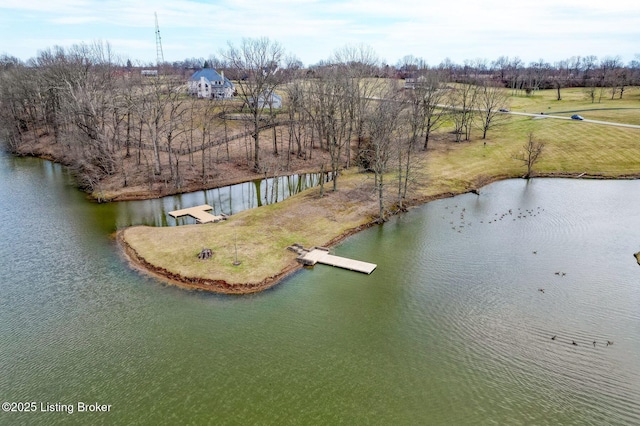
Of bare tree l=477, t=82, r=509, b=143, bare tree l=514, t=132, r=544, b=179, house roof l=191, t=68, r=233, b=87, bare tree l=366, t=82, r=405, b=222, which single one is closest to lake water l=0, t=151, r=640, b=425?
bare tree l=366, t=82, r=405, b=222

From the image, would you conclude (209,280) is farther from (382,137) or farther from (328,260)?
(382,137)

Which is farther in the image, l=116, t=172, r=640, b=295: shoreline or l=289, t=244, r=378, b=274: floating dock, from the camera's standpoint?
l=289, t=244, r=378, b=274: floating dock

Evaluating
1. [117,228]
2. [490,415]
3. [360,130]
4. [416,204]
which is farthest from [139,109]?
[490,415]

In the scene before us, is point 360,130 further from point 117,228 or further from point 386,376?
point 386,376

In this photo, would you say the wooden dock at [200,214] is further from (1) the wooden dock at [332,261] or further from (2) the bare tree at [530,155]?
(2) the bare tree at [530,155]

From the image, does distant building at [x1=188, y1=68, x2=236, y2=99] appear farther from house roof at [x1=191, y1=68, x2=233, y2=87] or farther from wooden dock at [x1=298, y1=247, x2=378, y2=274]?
wooden dock at [x1=298, y1=247, x2=378, y2=274]

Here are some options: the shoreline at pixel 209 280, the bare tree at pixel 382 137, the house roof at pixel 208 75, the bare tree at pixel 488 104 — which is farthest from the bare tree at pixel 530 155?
the house roof at pixel 208 75
